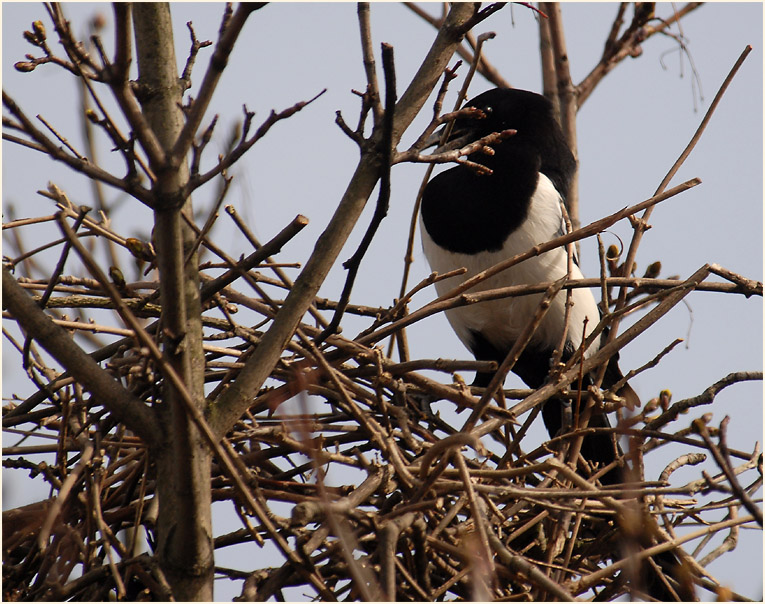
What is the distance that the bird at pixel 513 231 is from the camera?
2.90 metres

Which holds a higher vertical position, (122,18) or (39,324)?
(122,18)

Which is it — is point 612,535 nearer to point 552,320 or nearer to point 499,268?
point 499,268

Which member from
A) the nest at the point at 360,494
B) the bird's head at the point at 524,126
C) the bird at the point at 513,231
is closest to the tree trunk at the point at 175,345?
the nest at the point at 360,494

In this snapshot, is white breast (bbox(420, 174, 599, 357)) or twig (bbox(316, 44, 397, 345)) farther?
white breast (bbox(420, 174, 599, 357))

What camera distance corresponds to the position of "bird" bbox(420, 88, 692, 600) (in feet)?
9.52

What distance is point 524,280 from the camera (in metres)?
2.91

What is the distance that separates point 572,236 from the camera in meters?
1.83

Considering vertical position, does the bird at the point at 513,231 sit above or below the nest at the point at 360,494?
above

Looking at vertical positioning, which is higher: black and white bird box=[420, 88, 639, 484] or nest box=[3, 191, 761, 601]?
black and white bird box=[420, 88, 639, 484]

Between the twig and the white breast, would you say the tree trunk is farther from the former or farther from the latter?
the white breast

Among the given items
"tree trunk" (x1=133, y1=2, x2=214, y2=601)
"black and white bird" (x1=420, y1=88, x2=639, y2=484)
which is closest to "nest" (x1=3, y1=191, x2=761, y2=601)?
"tree trunk" (x1=133, y1=2, x2=214, y2=601)

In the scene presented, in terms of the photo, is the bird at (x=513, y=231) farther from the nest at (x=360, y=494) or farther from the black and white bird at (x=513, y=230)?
the nest at (x=360, y=494)

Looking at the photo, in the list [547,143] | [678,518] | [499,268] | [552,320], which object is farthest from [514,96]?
[678,518]

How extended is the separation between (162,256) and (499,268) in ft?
3.01
